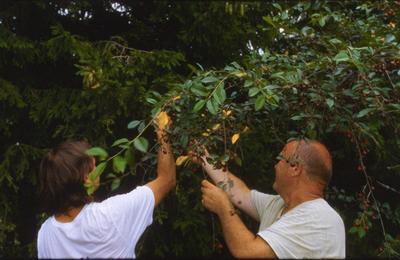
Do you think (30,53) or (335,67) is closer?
(335,67)

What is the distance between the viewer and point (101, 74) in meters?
3.49

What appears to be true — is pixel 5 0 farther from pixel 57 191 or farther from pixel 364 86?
pixel 364 86

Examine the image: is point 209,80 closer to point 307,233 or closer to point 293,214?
point 293,214

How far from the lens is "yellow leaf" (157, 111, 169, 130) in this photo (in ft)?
8.51

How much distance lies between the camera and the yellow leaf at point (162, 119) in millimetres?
2594

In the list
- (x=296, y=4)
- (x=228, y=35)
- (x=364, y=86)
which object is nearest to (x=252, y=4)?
(x=228, y=35)

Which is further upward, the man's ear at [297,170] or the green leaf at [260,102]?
the green leaf at [260,102]

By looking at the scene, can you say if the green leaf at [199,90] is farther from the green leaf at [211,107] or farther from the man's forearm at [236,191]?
the man's forearm at [236,191]

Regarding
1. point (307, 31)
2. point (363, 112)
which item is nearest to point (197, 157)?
point (363, 112)

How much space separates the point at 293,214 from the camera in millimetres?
2363

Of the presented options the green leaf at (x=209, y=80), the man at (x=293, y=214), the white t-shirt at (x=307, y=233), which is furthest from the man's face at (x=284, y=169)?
the green leaf at (x=209, y=80)

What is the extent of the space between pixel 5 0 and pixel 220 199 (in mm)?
2503

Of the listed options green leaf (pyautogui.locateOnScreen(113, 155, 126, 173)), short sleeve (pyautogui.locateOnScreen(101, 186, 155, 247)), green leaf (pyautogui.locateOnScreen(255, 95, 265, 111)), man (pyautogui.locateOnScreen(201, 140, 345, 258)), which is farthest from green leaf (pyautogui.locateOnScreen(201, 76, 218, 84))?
green leaf (pyautogui.locateOnScreen(113, 155, 126, 173))

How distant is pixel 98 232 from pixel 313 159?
0.98 metres
